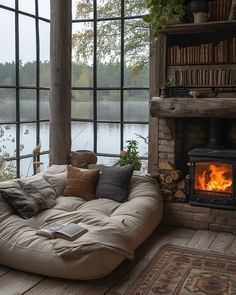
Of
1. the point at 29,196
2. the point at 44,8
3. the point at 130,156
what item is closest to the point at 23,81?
the point at 44,8

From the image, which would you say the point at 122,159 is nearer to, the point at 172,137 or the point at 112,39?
the point at 172,137

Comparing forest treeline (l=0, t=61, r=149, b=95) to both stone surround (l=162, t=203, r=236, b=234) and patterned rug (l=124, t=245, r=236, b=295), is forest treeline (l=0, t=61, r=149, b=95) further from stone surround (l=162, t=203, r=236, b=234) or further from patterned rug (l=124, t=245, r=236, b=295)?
patterned rug (l=124, t=245, r=236, b=295)

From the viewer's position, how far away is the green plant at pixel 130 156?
4.98 m

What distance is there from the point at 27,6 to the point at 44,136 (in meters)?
1.63

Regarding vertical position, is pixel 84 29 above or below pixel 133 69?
above

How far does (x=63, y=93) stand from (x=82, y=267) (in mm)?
2540

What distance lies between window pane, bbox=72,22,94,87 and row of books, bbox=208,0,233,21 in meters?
1.68

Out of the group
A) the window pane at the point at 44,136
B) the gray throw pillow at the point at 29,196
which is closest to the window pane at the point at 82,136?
the window pane at the point at 44,136

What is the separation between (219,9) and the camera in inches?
179

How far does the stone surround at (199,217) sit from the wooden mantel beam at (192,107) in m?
1.01

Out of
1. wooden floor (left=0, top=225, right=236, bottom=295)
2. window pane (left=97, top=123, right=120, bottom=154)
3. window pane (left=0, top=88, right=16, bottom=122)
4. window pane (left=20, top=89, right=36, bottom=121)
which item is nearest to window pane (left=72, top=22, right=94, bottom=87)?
window pane (left=97, top=123, right=120, bottom=154)

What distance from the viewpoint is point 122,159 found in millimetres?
5004

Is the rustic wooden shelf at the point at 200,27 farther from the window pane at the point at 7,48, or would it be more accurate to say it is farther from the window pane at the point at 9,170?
the window pane at the point at 9,170

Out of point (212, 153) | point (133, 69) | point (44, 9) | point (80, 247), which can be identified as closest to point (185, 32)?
point (133, 69)
